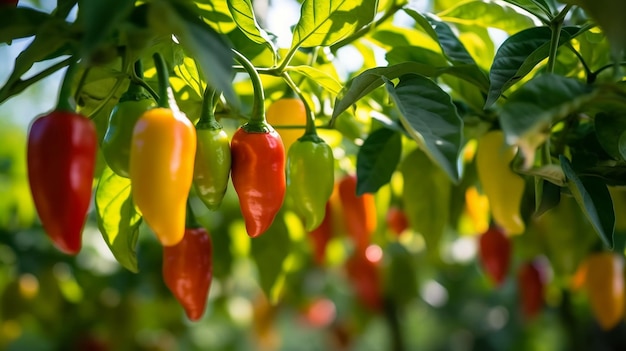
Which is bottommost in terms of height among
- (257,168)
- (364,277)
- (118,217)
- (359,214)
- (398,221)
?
(364,277)

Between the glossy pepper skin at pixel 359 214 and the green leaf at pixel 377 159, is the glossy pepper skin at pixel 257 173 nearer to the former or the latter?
the green leaf at pixel 377 159

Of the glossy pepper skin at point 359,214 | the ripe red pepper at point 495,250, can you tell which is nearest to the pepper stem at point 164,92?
the glossy pepper skin at point 359,214

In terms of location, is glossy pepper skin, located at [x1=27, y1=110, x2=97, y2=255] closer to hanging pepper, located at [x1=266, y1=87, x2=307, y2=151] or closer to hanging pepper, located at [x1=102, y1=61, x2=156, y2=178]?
hanging pepper, located at [x1=102, y1=61, x2=156, y2=178]

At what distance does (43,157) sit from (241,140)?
19 cm

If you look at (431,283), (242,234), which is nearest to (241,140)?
(242,234)

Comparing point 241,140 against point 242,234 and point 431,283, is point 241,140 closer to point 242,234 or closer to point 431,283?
point 242,234

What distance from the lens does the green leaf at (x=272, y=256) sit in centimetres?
109

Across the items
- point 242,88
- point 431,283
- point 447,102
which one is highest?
point 447,102

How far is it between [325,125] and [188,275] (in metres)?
0.24

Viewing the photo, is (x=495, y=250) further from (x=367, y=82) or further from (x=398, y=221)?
(x=367, y=82)

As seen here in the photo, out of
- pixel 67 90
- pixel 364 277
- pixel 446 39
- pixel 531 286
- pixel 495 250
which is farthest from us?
pixel 364 277

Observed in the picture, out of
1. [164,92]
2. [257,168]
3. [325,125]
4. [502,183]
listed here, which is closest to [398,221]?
[325,125]

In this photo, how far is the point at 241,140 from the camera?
0.66 m

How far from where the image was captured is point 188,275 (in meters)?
0.79
